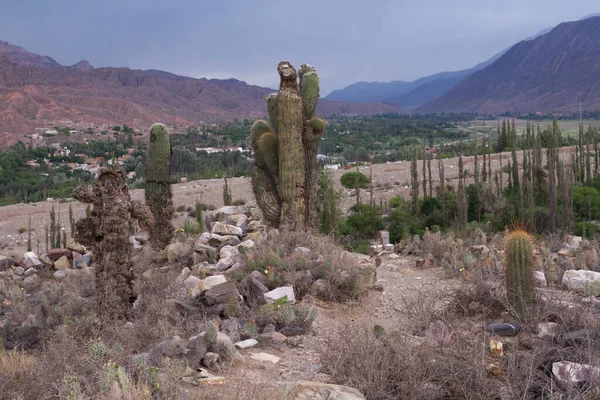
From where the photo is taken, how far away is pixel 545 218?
1689cm

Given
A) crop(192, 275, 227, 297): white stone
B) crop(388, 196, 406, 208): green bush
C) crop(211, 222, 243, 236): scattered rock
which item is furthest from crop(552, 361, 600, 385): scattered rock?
crop(388, 196, 406, 208): green bush

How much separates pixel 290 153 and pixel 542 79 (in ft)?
462

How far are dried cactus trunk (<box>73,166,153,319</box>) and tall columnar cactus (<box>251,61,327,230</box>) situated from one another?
11.3 feet

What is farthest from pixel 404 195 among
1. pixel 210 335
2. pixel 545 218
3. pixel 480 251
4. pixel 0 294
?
pixel 210 335

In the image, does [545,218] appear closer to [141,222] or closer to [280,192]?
[280,192]

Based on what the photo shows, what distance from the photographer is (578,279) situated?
7828 millimetres

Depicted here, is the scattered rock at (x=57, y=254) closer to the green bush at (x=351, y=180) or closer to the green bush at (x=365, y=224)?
the green bush at (x=365, y=224)

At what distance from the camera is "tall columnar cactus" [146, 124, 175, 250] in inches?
439

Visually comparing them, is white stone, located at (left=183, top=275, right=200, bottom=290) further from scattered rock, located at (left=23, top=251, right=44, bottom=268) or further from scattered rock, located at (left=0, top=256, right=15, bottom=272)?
scattered rock, located at (left=0, top=256, right=15, bottom=272)

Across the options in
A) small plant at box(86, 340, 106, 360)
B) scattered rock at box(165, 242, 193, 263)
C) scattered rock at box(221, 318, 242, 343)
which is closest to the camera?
small plant at box(86, 340, 106, 360)

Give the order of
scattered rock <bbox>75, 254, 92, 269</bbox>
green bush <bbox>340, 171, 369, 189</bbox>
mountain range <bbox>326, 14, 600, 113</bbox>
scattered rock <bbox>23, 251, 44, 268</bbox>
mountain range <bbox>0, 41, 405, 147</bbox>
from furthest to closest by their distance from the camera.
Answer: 1. mountain range <bbox>326, 14, 600, 113</bbox>
2. mountain range <bbox>0, 41, 405, 147</bbox>
3. green bush <bbox>340, 171, 369, 189</bbox>
4. scattered rock <bbox>23, 251, 44, 268</bbox>
5. scattered rock <bbox>75, 254, 92, 269</bbox>

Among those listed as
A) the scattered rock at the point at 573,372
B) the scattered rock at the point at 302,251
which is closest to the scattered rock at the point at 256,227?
the scattered rock at the point at 302,251

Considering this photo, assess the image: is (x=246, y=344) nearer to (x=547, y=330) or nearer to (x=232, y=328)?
(x=232, y=328)

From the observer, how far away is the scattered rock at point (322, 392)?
4309mm
